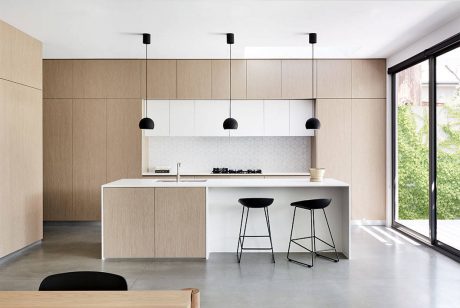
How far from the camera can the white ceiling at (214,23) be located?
461 centimetres

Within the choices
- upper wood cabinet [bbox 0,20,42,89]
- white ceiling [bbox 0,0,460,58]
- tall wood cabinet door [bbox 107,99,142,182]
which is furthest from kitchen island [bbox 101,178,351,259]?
tall wood cabinet door [bbox 107,99,142,182]

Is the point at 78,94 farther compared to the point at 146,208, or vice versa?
the point at 78,94

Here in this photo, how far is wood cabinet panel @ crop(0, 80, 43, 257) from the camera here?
5090 millimetres

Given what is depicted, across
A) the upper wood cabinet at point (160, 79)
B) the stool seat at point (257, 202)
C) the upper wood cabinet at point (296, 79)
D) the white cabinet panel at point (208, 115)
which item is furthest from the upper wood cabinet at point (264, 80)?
the stool seat at point (257, 202)

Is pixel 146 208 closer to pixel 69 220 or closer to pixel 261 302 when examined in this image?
pixel 261 302

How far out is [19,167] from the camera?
5.42 meters

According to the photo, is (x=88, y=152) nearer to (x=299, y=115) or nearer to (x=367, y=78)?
(x=299, y=115)

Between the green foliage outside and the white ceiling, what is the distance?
1195 millimetres

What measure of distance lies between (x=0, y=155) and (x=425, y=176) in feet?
19.4

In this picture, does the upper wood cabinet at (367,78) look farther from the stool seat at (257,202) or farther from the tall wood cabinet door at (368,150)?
the stool seat at (257,202)

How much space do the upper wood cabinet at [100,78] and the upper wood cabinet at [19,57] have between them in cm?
130

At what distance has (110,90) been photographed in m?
7.34

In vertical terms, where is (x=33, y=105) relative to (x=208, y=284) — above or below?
above

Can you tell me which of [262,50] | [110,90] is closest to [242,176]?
[262,50]
